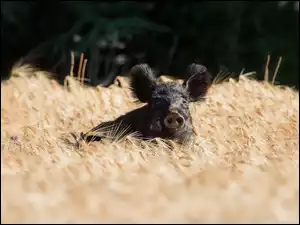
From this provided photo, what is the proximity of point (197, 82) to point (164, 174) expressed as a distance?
10.0 ft

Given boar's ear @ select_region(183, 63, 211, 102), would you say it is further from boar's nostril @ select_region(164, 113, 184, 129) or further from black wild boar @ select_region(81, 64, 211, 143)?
boar's nostril @ select_region(164, 113, 184, 129)

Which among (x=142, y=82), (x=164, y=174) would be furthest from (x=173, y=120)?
(x=164, y=174)

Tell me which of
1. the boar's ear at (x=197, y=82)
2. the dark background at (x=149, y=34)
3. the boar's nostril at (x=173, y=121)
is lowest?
the dark background at (x=149, y=34)

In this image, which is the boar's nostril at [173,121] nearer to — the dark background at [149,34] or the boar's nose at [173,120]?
the boar's nose at [173,120]

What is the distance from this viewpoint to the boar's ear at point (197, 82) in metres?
6.64

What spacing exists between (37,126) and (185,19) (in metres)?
10.1

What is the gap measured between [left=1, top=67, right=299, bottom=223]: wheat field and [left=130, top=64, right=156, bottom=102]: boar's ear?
1.86 ft

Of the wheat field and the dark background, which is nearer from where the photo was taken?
the wheat field

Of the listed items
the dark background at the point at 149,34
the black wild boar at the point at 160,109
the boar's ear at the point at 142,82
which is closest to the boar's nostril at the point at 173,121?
the black wild boar at the point at 160,109

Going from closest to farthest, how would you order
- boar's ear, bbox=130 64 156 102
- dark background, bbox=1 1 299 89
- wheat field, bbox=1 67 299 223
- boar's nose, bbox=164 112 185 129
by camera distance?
1. wheat field, bbox=1 67 299 223
2. boar's nose, bbox=164 112 185 129
3. boar's ear, bbox=130 64 156 102
4. dark background, bbox=1 1 299 89

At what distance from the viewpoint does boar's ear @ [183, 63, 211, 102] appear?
664cm

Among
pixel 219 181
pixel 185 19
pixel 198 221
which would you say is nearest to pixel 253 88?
pixel 219 181

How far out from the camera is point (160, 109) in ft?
20.1

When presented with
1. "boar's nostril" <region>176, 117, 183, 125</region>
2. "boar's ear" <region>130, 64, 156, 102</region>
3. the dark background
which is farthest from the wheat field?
the dark background
